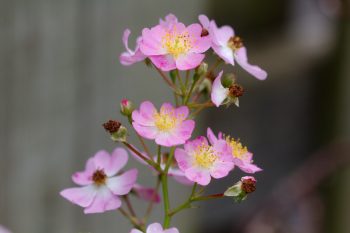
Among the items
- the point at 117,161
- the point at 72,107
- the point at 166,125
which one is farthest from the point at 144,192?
the point at 72,107

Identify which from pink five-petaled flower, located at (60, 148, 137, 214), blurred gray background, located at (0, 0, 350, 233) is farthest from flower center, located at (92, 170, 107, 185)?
blurred gray background, located at (0, 0, 350, 233)

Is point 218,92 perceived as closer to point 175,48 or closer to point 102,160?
point 175,48

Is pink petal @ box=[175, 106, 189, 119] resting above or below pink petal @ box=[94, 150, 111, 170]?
above

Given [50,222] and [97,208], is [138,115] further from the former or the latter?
[50,222]

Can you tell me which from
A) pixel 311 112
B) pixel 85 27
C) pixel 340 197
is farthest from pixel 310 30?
pixel 85 27

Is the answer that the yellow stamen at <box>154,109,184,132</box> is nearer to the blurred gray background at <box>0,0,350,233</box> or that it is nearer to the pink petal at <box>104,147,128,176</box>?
the pink petal at <box>104,147,128,176</box>

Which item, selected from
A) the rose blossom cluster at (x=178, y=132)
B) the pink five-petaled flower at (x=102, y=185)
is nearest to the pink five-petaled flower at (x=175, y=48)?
the rose blossom cluster at (x=178, y=132)

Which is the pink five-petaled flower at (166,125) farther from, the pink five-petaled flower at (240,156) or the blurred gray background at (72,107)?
the blurred gray background at (72,107)
